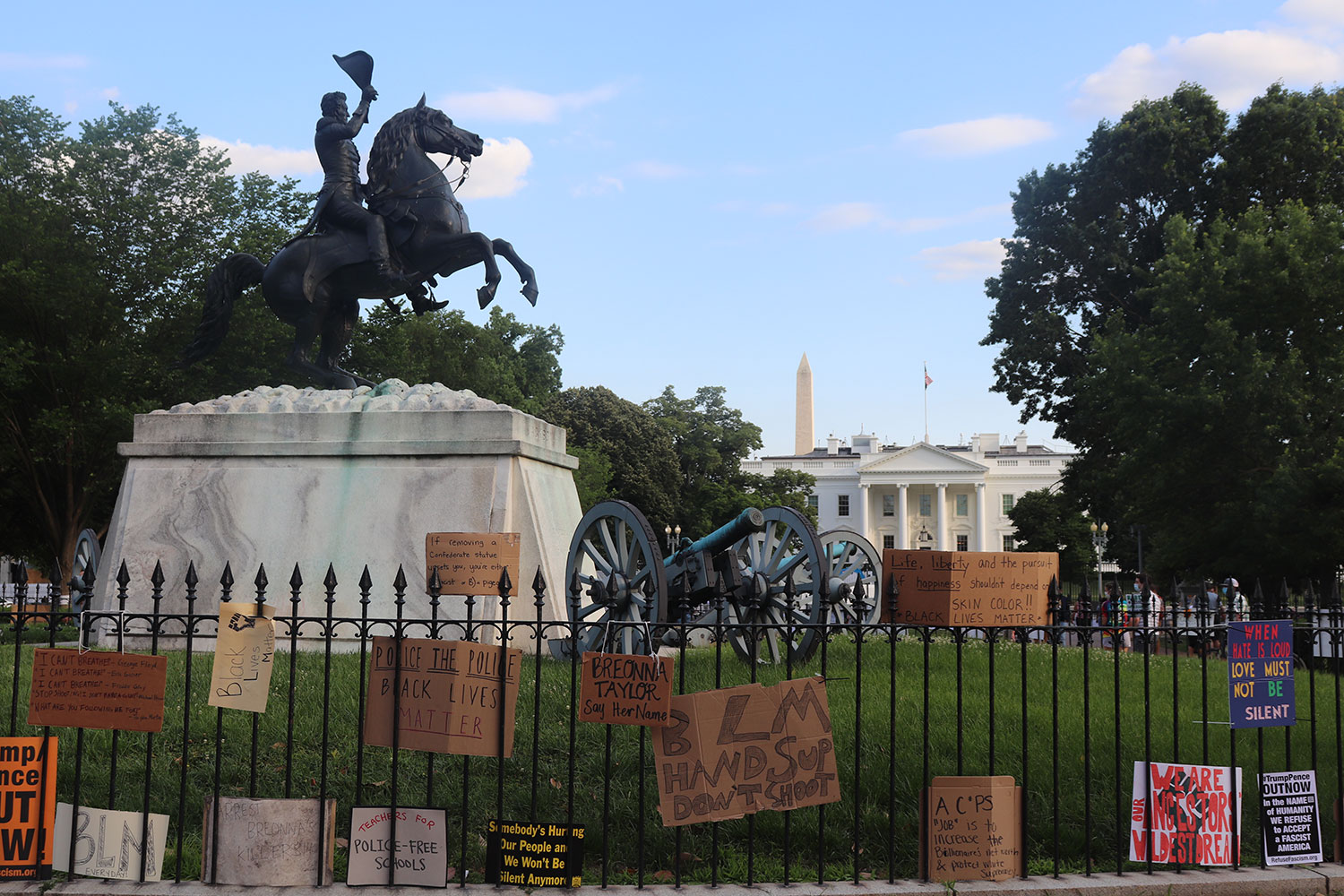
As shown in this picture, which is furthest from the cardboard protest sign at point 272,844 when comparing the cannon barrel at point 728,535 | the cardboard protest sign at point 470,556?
the cannon barrel at point 728,535

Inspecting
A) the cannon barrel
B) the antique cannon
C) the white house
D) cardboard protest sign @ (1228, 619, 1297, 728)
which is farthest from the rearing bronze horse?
the white house

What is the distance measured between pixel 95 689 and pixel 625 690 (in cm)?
203

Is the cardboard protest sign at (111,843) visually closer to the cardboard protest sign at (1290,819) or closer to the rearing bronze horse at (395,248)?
the cardboard protest sign at (1290,819)

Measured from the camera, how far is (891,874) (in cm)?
457

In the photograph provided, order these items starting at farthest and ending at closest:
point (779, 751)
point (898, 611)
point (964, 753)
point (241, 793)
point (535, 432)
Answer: point (535, 432) → point (964, 753) → point (241, 793) → point (898, 611) → point (779, 751)

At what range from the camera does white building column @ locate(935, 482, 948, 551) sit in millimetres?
90250

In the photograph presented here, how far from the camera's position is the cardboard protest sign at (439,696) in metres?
4.46

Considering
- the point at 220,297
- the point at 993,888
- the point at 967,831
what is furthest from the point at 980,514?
the point at 993,888

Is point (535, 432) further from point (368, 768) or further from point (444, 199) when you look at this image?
point (368, 768)

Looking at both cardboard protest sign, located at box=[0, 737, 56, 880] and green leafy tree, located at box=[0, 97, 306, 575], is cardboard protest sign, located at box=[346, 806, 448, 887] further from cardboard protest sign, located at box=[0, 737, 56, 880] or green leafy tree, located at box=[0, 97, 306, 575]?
green leafy tree, located at box=[0, 97, 306, 575]

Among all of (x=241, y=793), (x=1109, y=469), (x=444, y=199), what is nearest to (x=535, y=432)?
(x=444, y=199)

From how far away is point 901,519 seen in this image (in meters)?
91.7

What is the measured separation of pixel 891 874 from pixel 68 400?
972 inches

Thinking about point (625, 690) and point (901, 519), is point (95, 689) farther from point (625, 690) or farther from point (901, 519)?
point (901, 519)
